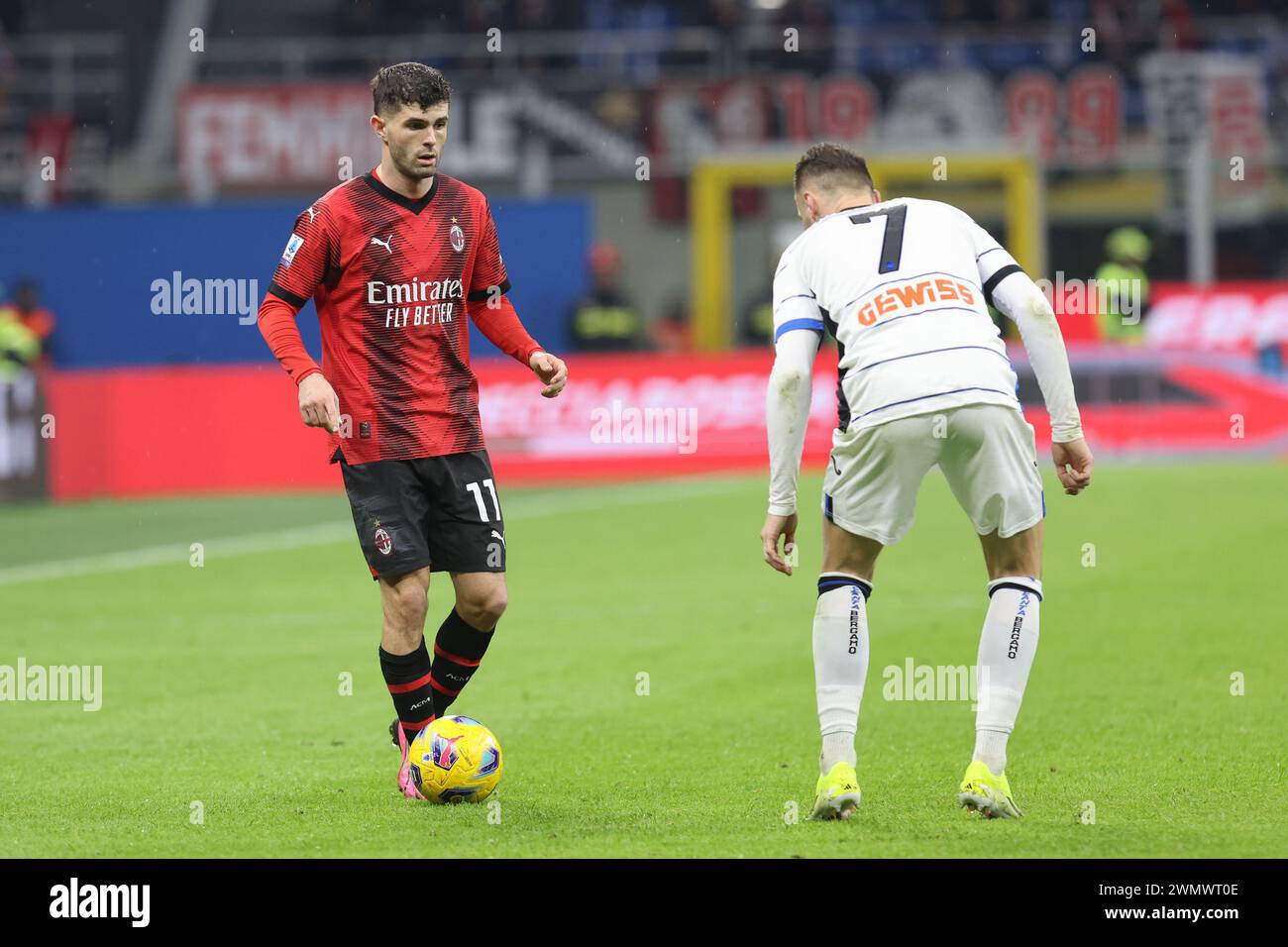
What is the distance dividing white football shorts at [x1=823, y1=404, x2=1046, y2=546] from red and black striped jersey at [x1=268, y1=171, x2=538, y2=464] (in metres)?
1.43

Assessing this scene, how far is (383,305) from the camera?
6.55m

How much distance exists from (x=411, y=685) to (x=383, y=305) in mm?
1241

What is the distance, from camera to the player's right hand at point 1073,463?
5941 millimetres

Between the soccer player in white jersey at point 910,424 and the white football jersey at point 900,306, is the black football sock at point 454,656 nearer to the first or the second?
the soccer player in white jersey at point 910,424

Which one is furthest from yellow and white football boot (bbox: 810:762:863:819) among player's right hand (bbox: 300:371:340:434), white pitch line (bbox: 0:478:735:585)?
white pitch line (bbox: 0:478:735:585)

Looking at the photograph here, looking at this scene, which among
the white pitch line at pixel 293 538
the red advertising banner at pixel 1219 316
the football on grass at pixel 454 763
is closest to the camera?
the football on grass at pixel 454 763

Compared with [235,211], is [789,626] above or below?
below

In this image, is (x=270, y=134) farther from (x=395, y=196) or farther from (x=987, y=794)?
(x=987, y=794)

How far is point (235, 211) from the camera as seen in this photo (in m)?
26.9

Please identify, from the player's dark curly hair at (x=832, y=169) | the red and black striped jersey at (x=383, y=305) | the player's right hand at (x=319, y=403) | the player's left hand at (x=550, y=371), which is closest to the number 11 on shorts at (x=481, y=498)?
the red and black striped jersey at (x=383, y=305)

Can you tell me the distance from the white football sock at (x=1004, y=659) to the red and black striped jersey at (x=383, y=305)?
6.07 feet
